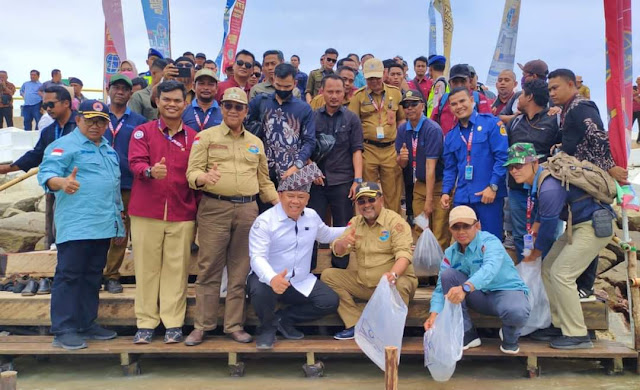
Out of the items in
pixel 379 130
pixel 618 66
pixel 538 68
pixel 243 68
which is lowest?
pixel 379 130

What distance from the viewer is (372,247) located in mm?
4840

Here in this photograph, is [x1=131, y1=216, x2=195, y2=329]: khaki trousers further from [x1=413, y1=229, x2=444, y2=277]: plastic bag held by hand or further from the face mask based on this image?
[x1=413, y1=229, x2=444, y2=277]: plastic bag held by hand

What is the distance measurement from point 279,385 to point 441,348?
1375 millimetres

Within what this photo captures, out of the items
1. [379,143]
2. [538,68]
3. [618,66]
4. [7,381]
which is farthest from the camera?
[379,143]

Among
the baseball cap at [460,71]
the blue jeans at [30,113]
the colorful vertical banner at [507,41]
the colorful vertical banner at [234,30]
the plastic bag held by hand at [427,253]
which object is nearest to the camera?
the plastic bag held by hand at [427,253]

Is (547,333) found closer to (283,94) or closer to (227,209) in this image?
(227,209)

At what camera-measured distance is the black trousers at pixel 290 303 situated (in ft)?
15.4

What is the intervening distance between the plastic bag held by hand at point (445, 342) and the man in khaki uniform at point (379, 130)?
6.64 feet

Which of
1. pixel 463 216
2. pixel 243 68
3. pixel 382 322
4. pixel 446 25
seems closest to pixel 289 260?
pixel 382 322

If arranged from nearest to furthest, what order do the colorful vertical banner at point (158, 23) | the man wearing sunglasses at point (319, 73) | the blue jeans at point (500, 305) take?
1. the blue jeans at point (500, 305)
2. the man wearing sunglasses at point (319, 73)
3. the colorful vertical banner at point (158, 23)

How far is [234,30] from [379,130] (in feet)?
17.9

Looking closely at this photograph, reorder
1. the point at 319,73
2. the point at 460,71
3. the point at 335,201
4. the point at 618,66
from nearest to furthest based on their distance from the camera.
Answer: the point at 618,66
the point at 335,201
the point at 460,71
the point at 319,73

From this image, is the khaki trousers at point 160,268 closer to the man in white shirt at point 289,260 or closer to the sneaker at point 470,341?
the man in white shirt at point 289,260

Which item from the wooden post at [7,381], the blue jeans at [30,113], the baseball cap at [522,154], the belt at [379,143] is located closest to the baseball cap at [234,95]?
the belt at [379,143]
